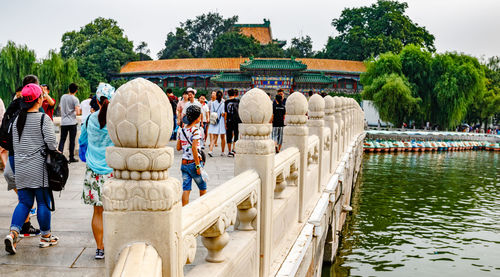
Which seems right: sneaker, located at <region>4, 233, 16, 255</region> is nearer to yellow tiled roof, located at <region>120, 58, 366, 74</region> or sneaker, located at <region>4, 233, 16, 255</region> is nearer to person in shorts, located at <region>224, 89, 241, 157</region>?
person in shorts, located at <region>224, 89, 241, 157</region>

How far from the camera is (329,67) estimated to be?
3544 cm

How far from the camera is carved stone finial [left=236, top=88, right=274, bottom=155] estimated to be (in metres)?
3.05

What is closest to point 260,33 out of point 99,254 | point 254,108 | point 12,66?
point 12,66

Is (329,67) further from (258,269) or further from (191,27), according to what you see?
(258,269)

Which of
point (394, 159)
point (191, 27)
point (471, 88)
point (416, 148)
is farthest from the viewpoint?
point (191, 27)

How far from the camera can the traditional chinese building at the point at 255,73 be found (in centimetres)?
3262

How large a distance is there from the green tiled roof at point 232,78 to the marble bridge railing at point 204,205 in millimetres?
28946

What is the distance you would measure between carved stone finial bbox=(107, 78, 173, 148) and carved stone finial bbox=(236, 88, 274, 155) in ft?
4.97

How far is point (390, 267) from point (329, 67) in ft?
92.4

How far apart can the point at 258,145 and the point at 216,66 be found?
3315 centimetres

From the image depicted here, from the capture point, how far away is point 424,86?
30438mm

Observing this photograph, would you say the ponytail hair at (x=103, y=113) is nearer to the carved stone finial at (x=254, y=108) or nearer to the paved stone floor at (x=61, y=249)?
the paved stone floor at (x=61, y=249)

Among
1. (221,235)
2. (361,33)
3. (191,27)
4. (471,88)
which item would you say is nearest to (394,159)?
(471,88)

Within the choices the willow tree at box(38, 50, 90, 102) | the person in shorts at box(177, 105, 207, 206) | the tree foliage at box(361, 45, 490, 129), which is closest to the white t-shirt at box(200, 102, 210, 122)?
the person in shorts at box(177, 105, 207, 206)
